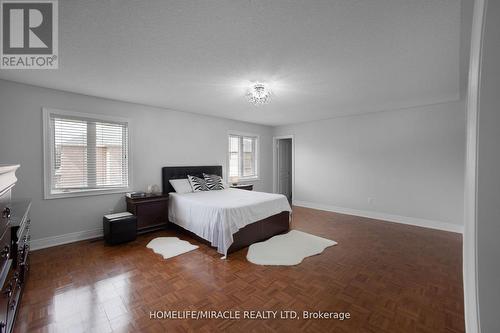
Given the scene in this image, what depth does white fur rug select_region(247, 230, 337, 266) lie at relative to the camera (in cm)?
274

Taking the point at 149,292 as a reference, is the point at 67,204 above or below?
above

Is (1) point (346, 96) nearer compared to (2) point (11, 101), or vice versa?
(2) point (11, 101)

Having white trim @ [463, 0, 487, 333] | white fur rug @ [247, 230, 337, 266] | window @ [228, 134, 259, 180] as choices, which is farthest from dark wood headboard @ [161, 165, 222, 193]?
white trim @ [463, 0, 487, 333]

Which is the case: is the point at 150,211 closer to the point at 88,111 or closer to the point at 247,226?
the point at 247,226

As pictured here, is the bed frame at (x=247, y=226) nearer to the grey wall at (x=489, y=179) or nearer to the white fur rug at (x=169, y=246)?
the white fur rug at (x=169, y=246)

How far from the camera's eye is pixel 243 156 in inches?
241

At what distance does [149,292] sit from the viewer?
6.88 feet

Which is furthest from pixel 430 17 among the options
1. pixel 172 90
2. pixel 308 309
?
pixel 172 90

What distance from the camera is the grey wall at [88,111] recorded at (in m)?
2.92

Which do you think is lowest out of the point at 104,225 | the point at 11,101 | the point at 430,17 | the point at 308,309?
the point at 308,309

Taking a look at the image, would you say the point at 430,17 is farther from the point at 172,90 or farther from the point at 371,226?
the point at 371,226

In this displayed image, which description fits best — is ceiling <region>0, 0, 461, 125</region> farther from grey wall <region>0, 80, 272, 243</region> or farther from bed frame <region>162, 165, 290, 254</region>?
bed frame <region>162, 165, 290, 254</region>

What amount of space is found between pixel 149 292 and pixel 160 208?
1.94 metres

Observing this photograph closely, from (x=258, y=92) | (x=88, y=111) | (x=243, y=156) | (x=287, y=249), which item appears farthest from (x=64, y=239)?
(x=243, y=156)
